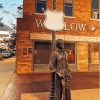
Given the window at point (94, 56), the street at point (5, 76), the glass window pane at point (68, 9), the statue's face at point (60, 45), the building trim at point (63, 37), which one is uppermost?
the glass window pane at point (68, 9)

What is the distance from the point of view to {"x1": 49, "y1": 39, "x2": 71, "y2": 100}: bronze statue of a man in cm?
807

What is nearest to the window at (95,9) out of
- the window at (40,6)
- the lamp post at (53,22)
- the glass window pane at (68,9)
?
the glass window pane at (68,9)

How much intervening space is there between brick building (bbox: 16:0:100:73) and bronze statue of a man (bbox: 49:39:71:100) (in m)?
12.5

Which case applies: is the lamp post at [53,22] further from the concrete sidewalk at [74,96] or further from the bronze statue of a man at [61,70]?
the concrete sidewalk at [74,96]

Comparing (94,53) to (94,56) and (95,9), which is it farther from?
(95,9)

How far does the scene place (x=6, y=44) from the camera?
250 ft

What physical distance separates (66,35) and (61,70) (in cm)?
1402

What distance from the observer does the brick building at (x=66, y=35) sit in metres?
20.8

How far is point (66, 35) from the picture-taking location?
2195 cm

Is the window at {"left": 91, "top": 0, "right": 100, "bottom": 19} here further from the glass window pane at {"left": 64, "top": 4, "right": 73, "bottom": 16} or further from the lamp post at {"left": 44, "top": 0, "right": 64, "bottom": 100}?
the lamp post at {"left": 44, "top": 0, "right": 64, "bottom": 100}

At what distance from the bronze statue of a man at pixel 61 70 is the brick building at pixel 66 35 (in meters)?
12.5

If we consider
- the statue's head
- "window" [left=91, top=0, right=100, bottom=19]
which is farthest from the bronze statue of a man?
"window" [left=91, top=0, right=100, bottom=19]

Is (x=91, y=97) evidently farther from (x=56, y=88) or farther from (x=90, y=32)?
(x=90, y=32)

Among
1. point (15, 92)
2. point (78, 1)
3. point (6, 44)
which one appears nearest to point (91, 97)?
point (15, 92)
